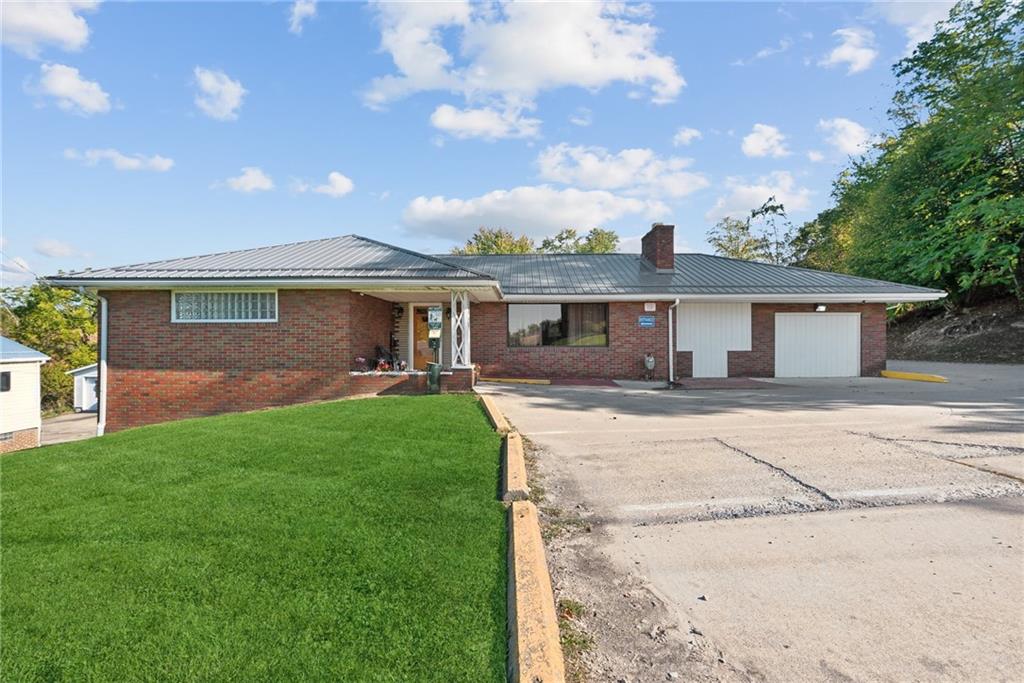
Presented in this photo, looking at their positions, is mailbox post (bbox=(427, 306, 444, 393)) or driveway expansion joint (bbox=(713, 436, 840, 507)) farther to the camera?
mailbox post (bbox=(427, 306, 444, 393))

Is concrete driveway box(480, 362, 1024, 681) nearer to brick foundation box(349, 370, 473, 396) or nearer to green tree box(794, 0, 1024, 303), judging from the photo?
brick foundation box(349, 370, 473, 396)

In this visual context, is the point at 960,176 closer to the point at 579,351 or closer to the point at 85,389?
the point at 579,351

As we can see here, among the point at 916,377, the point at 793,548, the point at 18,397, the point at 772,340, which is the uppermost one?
the point at 772,340

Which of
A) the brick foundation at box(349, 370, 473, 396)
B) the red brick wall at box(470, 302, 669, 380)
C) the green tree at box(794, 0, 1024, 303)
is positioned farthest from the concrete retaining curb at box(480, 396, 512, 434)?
the green tree at box(794, 0, 1024, 303)

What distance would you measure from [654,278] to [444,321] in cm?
667

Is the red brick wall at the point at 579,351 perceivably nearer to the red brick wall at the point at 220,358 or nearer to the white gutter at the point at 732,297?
the white gutter at the point at 732,297

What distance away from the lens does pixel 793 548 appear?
3.29 m

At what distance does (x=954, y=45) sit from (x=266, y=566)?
112 ft

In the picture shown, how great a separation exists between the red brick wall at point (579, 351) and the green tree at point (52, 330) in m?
31.5

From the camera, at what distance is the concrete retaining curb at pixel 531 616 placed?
1.99 m

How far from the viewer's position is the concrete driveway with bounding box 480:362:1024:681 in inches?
88.9

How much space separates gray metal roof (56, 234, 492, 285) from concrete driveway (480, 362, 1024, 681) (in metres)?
5.66

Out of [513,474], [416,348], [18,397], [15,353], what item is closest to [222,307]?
[416,348]

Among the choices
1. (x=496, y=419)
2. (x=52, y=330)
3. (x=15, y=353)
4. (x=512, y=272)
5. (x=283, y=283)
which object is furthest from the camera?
(x=52, y=330)
